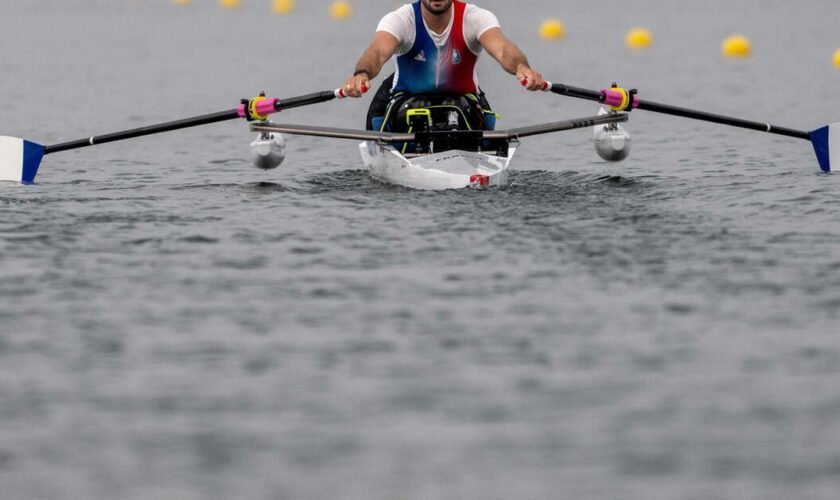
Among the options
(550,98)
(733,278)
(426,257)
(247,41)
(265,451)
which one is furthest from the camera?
(247,41)

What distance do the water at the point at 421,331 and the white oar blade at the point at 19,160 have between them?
0.26m

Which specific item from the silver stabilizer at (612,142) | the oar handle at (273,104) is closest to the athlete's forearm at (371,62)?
the oar handle at (273,104)

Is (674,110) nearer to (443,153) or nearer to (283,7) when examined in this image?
(443,153)

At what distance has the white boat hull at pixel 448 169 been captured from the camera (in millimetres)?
11906

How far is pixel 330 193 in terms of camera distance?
12578 millimetres

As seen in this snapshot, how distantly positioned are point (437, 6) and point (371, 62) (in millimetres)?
845

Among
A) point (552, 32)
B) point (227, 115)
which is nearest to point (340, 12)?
point (552, 32)

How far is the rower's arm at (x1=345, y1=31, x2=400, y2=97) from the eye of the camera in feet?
40.1

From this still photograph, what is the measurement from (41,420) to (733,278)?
431cm

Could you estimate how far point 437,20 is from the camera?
13016 millimetres


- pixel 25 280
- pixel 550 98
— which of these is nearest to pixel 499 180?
pixel 25 280

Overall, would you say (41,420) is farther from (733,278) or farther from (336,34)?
(336,34)

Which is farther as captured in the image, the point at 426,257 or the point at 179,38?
the point at 179,38

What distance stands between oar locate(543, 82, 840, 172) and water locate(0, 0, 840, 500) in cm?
50
